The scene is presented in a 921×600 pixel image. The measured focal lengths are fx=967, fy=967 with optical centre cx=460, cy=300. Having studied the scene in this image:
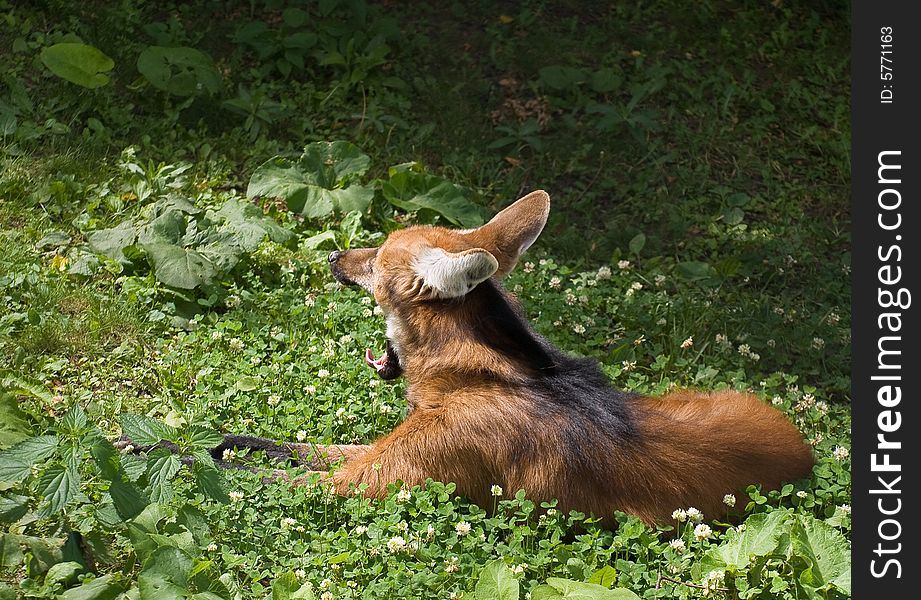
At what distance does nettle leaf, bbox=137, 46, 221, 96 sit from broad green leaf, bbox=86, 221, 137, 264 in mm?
1393

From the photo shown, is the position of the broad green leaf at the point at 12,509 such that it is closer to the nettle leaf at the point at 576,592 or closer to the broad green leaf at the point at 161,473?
the broad green leaf at the point at 161,473

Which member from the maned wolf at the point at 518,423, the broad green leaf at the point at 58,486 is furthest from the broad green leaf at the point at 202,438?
the maned wolf at the point at 518,423

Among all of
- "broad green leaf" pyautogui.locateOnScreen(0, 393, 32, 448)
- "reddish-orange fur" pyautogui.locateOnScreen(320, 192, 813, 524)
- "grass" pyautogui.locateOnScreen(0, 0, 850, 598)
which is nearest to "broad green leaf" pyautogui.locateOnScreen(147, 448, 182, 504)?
"grass" pyautogui.locateOnScreen(0, 0, 850, 598)

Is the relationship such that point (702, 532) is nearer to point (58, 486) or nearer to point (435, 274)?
point (435, 274)

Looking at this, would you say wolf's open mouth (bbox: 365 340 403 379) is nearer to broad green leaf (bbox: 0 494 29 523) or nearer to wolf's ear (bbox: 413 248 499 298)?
wolf's ear (bbox: 413 248 499 298)

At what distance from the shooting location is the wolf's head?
362cm

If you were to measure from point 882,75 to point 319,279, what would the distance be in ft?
9.73

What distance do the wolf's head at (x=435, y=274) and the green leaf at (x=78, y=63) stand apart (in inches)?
112

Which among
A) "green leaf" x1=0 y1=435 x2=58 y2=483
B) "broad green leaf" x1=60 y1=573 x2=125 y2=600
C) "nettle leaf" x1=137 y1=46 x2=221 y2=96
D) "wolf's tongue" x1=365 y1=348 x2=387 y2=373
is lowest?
"broad green leaf" x1=60 y1=573 x2=125 y2=600

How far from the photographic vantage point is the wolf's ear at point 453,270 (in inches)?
136

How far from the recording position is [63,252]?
Result: 16.4 ft

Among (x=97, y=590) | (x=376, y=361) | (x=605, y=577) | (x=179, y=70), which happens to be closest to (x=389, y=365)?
(x=376, y=361)

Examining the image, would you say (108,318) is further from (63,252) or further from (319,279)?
(319,279)

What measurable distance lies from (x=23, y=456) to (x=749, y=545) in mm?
2291
